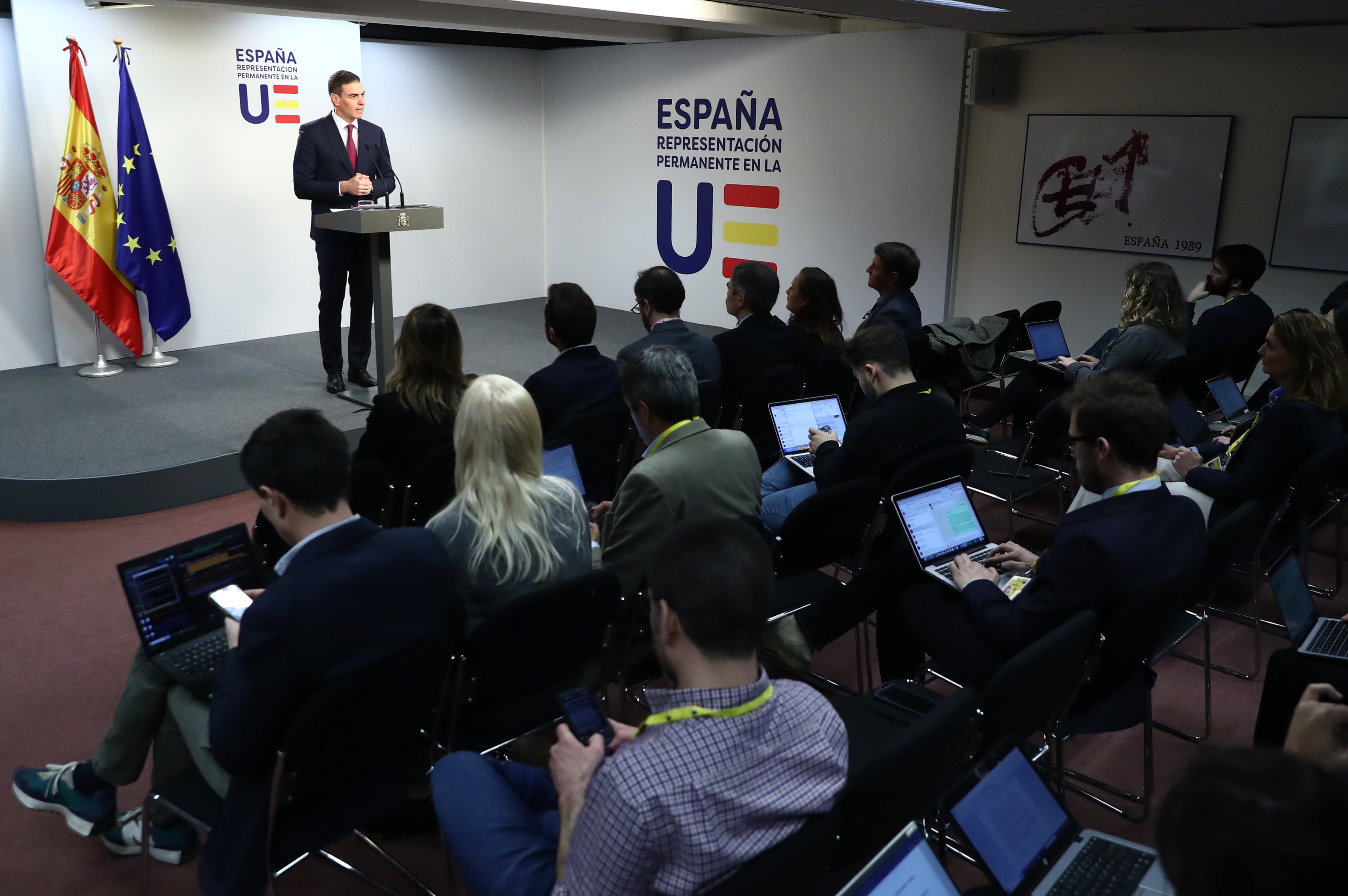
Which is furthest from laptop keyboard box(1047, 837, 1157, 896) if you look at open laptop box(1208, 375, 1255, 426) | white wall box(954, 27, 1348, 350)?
white wall box(954, 27, 1348, 350)

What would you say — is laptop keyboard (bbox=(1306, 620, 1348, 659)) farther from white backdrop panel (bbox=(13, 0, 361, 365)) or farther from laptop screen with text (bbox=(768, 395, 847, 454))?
white backdrop panel (bbox=(13, 0, 361, 365))

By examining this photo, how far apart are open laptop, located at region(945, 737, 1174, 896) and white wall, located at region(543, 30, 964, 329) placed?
21.3ft

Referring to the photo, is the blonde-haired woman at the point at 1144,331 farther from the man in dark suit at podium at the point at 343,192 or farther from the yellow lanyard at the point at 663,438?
the man in dark suit at podium at the point at 343,192

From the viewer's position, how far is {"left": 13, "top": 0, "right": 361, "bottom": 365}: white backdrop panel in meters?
6.66

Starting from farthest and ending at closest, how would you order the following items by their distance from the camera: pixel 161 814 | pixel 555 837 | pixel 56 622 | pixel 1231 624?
pixel 1231 624 → pixel 56 622 → pixel 161 814 → pixel 555 837

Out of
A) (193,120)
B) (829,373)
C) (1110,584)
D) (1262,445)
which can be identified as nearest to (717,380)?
(829,373)

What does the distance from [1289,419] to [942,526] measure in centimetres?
143

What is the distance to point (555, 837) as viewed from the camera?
1.80m

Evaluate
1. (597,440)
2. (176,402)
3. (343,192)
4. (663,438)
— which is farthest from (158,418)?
(663,438)

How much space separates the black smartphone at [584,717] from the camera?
5.20ft

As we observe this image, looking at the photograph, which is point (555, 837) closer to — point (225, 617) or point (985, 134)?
point (225, 617)

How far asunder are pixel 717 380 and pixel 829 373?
2.03ft

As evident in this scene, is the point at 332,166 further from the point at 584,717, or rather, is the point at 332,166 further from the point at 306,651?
the point at 584,717

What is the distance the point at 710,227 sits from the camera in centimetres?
932
